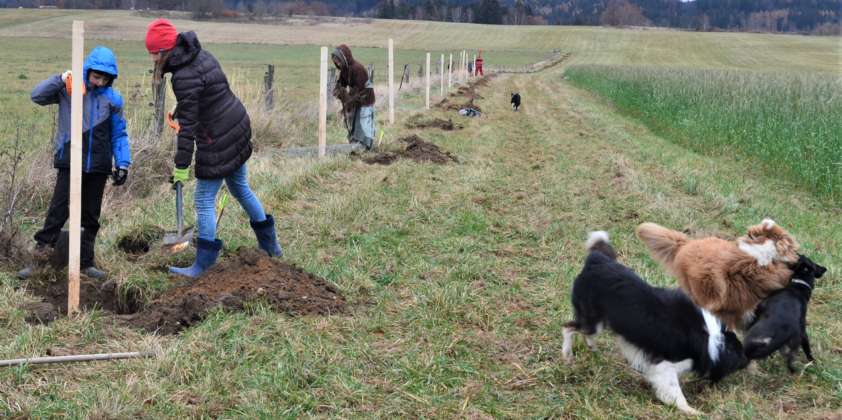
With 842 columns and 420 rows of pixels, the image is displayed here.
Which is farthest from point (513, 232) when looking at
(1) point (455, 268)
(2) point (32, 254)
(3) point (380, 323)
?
(2) point (32, 254)

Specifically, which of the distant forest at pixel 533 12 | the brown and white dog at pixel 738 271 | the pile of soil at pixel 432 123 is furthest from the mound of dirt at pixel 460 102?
the distant forest at pixel 533 12

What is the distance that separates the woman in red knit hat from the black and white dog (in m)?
3.10

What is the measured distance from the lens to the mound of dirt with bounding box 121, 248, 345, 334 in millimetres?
4609

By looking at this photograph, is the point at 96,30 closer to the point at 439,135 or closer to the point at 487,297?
the point at 439,135

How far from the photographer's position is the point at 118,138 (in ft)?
18.3

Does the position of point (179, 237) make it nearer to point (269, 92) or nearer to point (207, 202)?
point (207, 202)

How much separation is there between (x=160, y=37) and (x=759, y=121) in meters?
12.2

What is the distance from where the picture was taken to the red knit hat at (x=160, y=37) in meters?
4.99

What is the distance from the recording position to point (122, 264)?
18.8ft

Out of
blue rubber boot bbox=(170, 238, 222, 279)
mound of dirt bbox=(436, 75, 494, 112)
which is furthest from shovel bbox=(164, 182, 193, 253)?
mound of dirt bbox=(436, 75, 494, 112)

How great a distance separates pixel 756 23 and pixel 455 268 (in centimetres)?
16306

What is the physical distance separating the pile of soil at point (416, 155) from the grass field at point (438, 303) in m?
0.41

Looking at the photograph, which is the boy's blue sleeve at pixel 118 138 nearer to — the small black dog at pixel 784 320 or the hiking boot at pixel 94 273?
the hiking boot at pixel 94 273

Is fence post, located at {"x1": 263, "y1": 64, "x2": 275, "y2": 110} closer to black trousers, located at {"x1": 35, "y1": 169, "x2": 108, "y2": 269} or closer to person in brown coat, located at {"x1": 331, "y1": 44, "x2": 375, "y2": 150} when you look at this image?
person in brown coat, located at {"x1": 331, "y1": 44, "x2": 375, "y2": 150}
